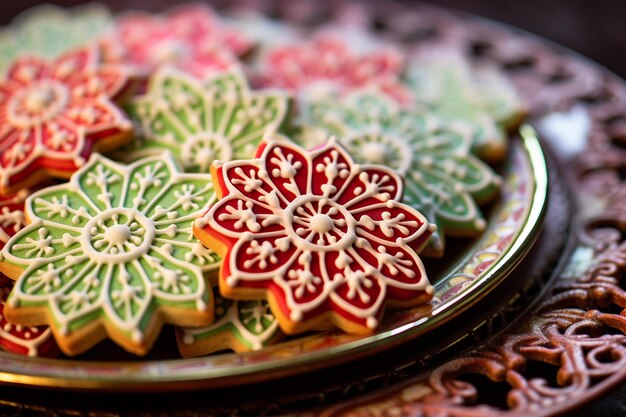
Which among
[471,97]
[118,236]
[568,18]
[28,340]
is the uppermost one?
[568,18]

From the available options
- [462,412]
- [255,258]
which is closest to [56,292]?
[255,258]

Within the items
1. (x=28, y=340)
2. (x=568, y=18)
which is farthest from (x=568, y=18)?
(x=28, y=340)

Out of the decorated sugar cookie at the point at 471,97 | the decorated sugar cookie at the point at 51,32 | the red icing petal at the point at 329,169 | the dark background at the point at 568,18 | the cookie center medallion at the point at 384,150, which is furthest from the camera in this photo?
the dark background at the point at 568,18

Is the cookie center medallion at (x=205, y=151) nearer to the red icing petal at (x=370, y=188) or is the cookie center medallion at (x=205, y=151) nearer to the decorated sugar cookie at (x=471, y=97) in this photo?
the red icing petal at (x=370, y=188)

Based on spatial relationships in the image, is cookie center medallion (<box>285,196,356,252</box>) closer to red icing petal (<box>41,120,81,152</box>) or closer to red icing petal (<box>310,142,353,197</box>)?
red icing petal (<box>310,142,353,197</box>)

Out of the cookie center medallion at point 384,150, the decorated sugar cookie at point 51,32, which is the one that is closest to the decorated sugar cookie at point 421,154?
the cookie center medallion at point 384,150

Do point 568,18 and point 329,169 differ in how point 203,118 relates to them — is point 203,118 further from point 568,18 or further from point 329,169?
point 568,18

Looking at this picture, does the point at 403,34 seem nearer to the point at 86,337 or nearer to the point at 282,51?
the point at 282,51
